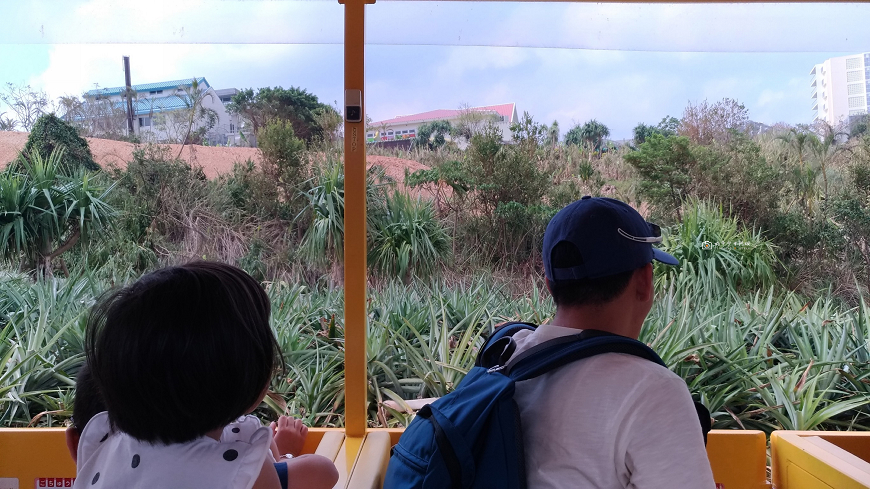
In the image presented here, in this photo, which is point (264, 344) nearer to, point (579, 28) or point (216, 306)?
point (216, 306)

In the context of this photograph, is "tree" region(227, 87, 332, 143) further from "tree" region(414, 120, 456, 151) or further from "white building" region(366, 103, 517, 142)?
"tree" region(414, 120, 456, 151)

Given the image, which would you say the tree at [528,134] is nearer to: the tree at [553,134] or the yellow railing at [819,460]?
the tree at [553,134]

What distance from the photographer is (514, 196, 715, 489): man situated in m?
0.89

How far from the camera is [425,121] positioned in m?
4.30

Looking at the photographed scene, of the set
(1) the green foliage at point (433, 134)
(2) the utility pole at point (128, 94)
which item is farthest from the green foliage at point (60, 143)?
(1) the green foliage at point (433, 134)

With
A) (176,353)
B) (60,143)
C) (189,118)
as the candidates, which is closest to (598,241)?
(176,353)

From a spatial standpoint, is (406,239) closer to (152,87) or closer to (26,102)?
(152,87)

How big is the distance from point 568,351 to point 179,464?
2.03 feet

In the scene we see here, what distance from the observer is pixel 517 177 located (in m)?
4.18

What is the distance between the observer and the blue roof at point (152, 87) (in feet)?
13.6

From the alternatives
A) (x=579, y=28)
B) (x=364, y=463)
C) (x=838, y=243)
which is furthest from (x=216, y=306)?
(x=838, y=243)

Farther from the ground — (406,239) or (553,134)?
(553,134)

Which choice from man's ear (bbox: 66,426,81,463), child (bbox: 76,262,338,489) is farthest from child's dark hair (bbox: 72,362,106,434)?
child (bbox: 76,262,338,489)

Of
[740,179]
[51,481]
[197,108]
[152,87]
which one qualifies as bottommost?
[51,481]
